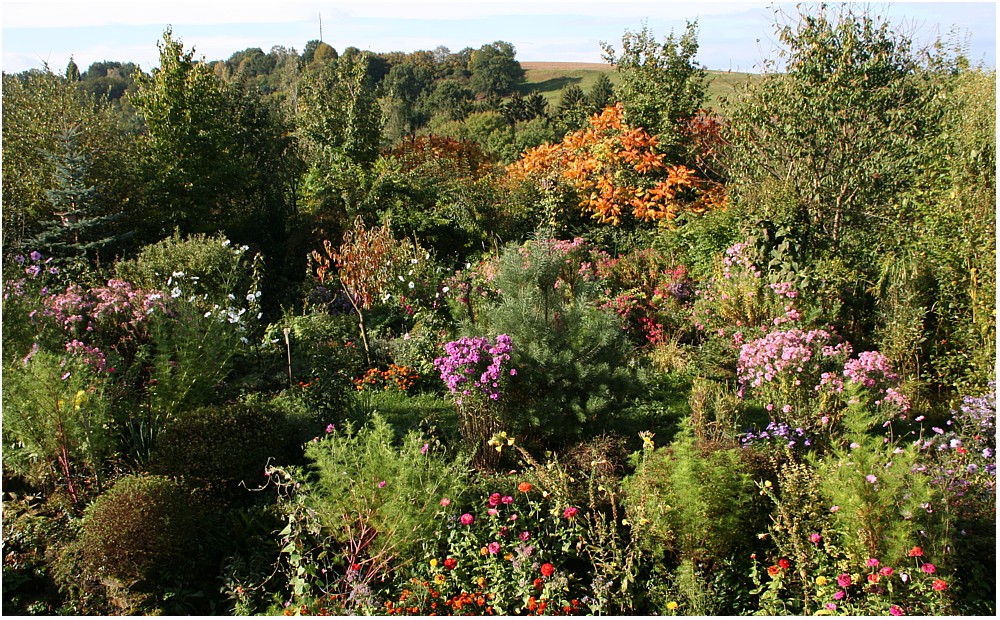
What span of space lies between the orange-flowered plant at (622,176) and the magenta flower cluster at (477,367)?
5.98 m

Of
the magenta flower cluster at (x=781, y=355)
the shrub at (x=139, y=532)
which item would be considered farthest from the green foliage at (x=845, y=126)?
the shrub at (x=139, y=532)

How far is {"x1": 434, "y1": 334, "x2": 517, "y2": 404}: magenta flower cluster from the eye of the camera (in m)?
4.54

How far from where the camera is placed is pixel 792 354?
504 cm

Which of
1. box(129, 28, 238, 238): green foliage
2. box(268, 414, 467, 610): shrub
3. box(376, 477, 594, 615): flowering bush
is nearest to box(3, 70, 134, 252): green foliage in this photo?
box(129, 28, 238, 238): green foliage

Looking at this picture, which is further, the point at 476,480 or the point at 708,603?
the point at 476,480

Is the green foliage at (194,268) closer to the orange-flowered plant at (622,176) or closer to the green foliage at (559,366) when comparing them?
the green foliage at (559,366)

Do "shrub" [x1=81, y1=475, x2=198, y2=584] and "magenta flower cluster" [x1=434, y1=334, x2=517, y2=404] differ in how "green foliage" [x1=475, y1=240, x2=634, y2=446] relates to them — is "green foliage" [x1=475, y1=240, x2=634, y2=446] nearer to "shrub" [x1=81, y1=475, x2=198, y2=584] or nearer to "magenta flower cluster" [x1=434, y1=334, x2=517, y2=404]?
"magenta flower cluster" [x1=434, y1=334, x2=517, y2=404]

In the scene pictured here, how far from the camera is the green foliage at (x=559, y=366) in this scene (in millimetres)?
4656

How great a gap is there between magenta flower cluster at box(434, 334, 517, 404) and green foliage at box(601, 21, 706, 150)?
7.38 metres

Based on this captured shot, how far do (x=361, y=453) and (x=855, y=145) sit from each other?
6160 millimetres

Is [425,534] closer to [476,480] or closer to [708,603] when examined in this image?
[476,480]

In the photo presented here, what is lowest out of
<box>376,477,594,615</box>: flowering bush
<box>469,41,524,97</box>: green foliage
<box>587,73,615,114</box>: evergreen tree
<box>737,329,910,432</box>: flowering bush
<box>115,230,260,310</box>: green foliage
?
<box>376,477,594,615</box>: flowering bush

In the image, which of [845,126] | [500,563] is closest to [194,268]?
[500,563]

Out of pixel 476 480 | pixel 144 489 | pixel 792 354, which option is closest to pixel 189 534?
pixel 144 489
